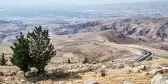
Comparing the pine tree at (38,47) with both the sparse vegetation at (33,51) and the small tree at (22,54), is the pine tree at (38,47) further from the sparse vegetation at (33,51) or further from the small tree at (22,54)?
the small tree at (22,54)

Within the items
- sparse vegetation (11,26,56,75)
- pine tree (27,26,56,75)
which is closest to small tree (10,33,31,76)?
sparse vegetation (11,26,56,75)

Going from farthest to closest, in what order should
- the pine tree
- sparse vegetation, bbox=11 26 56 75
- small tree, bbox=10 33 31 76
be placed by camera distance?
the pine tree → sparse vegetation, bbox=11 26 56 75 → small tree, bbox=10 33 31 76

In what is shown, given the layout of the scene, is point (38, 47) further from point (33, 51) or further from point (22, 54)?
point (22, 54)

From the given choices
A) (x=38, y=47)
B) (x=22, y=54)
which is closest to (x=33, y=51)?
(x=38, y=47)

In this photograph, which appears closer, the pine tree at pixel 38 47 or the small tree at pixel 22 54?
the small tree at pixel 22 54

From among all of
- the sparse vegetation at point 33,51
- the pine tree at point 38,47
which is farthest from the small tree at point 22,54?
the pine tree at point 38,47

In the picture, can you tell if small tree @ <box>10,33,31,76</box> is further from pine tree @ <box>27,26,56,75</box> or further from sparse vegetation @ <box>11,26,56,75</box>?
pine tree @ <box>27,26,56,75</box>

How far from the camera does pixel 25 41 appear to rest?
130 ft

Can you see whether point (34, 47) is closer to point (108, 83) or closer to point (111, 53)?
point (108, 83)

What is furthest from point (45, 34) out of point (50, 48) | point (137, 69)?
point (137, 69)

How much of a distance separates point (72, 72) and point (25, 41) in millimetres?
6641

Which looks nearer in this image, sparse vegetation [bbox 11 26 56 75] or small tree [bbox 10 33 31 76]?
small tree [bbox 10 33 31 76]

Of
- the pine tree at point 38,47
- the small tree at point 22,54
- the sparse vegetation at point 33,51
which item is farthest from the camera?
the pine tree at point 38,47

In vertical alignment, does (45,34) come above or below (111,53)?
above
